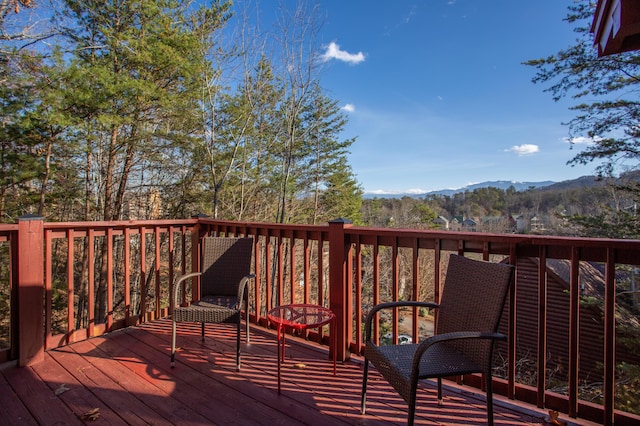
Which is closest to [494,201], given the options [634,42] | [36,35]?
[634,42]

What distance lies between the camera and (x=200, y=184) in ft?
33.1

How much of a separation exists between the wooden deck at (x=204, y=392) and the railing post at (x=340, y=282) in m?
0.17

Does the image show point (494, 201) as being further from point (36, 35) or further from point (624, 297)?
point (36, 35)

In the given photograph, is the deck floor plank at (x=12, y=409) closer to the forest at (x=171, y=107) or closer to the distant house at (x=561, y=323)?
the forest at (x=171, y=107)

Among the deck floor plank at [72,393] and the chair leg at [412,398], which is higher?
the chair leg at [412,398]

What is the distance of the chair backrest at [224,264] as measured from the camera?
3.05 metres

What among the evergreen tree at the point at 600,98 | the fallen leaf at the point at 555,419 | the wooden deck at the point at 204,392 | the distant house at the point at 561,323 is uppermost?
the evergreen tree at the point at 600,98

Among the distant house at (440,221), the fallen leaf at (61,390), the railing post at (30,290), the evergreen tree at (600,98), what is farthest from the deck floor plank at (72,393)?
the distant house at (440,221)

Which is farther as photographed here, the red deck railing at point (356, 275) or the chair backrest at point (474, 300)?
the red deck railing at point (356, 275)

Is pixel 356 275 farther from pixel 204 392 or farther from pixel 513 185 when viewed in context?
pixel 513 185

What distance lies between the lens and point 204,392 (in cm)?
215

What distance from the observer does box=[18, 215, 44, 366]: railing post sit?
2.50 m

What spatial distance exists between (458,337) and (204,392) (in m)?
1.66

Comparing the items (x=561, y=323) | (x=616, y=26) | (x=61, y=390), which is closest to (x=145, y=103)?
(x=61, y=390)
